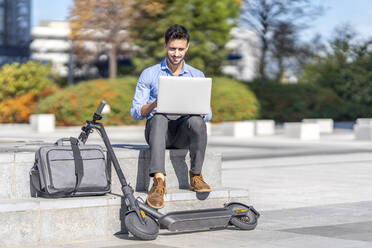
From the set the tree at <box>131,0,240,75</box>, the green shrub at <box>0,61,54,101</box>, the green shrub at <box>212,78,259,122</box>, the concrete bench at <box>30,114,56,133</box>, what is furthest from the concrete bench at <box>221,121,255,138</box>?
the tree at <box>131,0,240,75</box>

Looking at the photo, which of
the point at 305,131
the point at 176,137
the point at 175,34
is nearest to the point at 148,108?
the point at 176,137

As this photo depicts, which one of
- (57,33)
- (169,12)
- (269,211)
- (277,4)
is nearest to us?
(269,211)

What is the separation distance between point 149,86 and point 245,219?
158cm

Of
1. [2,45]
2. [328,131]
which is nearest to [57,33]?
[2,45]

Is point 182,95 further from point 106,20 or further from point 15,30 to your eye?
point 15,30

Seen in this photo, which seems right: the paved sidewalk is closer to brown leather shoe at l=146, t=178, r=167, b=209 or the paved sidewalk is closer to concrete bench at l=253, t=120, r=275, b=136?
brown leather shoe at l=146, t=178, r=167, b=209

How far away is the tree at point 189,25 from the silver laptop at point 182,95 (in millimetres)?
33655

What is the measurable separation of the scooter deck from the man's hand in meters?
0.98

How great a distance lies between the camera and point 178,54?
7297 mm

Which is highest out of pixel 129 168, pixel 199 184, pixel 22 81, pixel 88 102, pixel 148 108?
pixel 22 81

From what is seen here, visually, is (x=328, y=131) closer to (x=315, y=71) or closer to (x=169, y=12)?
(x=169, y=12)

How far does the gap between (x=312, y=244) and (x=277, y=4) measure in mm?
40314

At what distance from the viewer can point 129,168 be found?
7344 mm

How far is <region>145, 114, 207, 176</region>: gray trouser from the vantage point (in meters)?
6.92
